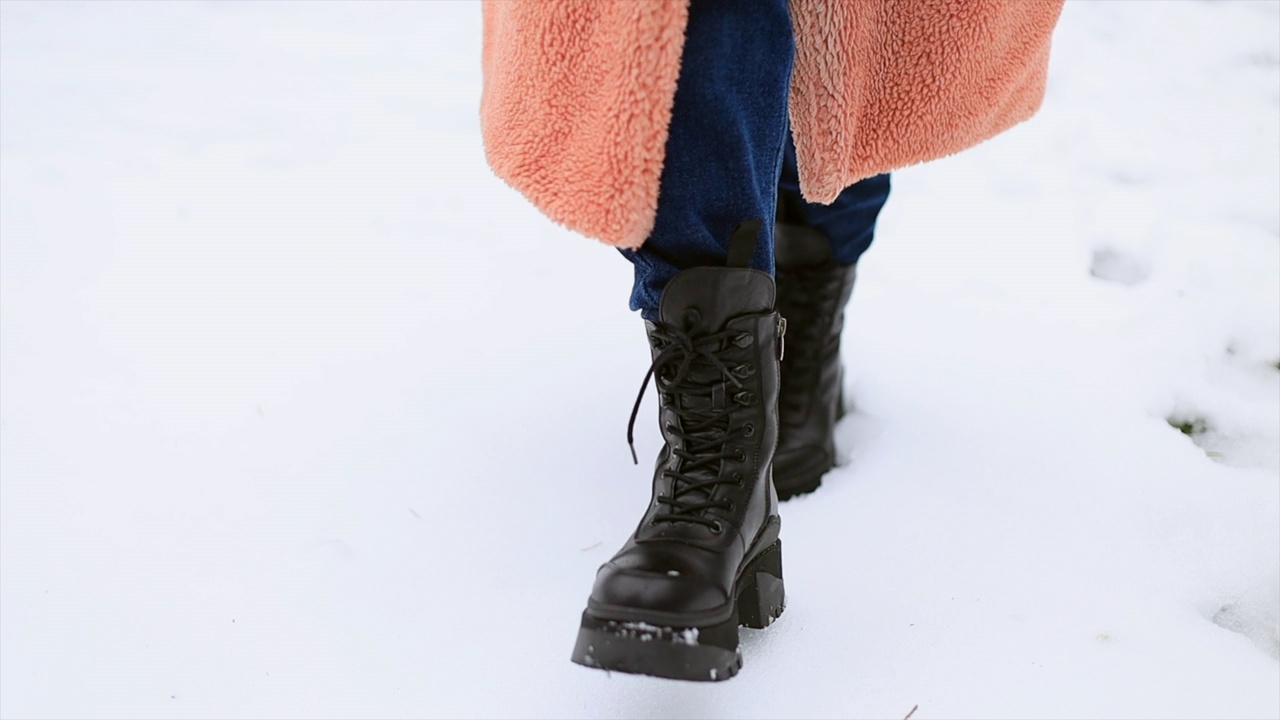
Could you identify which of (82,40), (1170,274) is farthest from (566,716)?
(82,40)

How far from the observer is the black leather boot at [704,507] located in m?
0.70

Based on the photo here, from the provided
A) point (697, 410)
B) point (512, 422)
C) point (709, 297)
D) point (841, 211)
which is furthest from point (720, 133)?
point (512, 422)

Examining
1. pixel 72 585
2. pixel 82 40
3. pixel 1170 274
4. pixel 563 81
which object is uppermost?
pixel 563 81

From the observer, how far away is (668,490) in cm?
82

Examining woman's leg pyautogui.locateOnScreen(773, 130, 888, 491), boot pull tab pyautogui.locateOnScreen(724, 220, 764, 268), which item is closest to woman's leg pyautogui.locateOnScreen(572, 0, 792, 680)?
boot pull tab pyautogui.locateOnScreen(724, 220, 764, 268)

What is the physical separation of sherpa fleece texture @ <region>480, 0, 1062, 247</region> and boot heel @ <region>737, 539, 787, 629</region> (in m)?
0.31

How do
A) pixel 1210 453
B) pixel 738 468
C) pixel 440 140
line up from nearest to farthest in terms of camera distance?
pixel 738 468, pixel 1210 453, pixel 440 140

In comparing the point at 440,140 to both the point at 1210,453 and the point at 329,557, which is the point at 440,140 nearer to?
the point at 329,557

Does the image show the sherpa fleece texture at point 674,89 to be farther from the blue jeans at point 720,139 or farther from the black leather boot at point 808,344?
the black leather boot at point 808,344

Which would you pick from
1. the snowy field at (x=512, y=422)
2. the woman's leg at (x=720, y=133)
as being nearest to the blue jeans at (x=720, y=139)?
the woman's leg at (x=720, y=133)

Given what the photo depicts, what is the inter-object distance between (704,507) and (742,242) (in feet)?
0.73

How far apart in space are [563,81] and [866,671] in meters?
0.55

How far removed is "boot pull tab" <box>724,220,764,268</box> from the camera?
758mm

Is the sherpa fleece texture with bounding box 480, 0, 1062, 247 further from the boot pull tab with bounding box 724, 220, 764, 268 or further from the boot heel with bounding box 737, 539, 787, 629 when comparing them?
the boot heel with bounding box 737, 539, 787, 629
